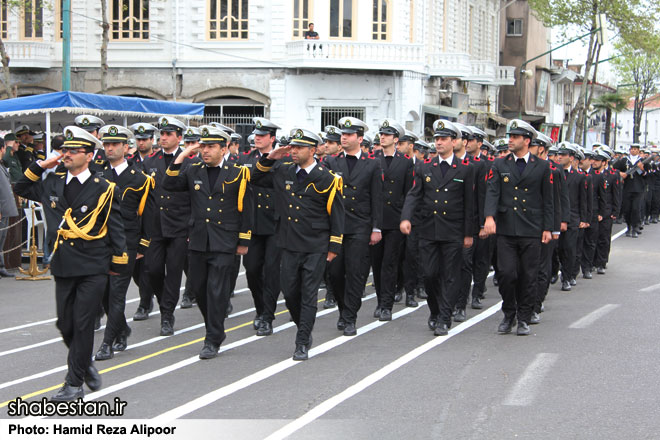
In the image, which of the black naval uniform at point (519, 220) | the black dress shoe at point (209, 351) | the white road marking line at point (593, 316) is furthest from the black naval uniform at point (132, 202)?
the white road marking line at point (593, 316)

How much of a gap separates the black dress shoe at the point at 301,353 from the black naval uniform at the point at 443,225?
1919 millimetres

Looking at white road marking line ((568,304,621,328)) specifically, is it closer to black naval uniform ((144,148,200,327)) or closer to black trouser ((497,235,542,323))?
black trouser ((497,235,542,323))

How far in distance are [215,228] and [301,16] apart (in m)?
24.9

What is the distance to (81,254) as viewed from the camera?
7.43 m

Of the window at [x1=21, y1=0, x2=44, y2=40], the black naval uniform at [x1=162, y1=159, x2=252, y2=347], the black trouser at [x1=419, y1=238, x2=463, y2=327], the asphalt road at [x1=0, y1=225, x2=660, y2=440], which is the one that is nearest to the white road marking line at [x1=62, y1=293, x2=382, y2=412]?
the asphalt road at [x1=0, y1=225, x2=660, y2=440]

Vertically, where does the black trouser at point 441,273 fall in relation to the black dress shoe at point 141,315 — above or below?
above

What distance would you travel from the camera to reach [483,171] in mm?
10688

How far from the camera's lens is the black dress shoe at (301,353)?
28.8 feet

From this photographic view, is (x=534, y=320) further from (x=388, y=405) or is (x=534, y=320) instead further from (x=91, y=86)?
(x=91, y=86)

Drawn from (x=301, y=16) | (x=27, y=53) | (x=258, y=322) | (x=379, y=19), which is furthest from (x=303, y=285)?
(x=27, y=53)

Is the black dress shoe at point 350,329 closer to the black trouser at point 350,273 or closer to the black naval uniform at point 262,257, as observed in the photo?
the black trouser at point 350,273

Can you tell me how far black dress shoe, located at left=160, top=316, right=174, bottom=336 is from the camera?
10.1 metres

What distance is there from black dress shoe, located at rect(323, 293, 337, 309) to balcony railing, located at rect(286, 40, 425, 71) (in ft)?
67.3

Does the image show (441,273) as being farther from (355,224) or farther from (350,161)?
(350,161)
